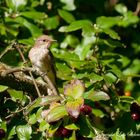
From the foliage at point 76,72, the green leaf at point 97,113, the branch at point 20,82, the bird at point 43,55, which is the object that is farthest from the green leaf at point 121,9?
the branch at point 20,82

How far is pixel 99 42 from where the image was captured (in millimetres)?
3225

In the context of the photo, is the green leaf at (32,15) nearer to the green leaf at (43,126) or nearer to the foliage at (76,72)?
the foliage at (76,72)

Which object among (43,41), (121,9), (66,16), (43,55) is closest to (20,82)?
(43,41)

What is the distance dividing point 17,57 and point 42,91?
585 millimetres

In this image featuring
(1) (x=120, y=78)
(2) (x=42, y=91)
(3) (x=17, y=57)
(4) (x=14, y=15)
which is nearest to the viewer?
(2) (x=42, y=91)

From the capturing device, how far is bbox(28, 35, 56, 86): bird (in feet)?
10.5

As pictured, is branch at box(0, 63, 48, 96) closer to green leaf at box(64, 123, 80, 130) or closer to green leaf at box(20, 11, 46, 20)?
green leaf at box(64, 123, 80, 130)

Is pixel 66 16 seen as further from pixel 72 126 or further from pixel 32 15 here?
pixel 72 126

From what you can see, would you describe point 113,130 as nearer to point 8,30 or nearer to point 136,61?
point 8,30

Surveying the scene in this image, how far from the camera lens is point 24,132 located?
2402mm

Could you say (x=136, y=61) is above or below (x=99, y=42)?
below

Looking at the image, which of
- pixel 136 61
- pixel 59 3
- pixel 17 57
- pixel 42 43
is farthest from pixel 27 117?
pixel 136 61

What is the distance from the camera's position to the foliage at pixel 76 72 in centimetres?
222

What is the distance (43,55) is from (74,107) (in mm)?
1368
